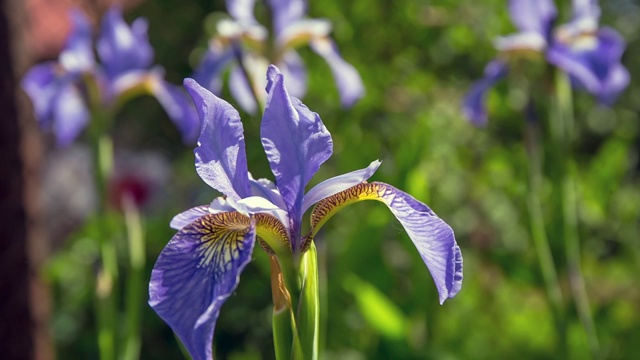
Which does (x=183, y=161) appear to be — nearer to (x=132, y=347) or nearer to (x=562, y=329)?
(x=132, y=347)

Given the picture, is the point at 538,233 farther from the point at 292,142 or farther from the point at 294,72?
the point at 292,142

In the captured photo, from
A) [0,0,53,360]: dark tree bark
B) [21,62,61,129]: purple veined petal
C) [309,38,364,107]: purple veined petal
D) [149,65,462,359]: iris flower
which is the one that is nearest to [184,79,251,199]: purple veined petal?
[149,65,462,359]: iris flower

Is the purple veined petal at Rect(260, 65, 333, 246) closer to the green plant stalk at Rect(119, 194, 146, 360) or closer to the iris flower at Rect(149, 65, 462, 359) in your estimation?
the iris flower at Rect(149, 65, 462, 359)

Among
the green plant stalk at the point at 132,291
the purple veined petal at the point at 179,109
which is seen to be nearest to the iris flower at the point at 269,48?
the purple veined petal at the point at 179,109

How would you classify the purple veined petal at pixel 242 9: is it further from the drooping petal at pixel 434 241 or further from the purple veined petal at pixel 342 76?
the drooping petal at pixel 434 241

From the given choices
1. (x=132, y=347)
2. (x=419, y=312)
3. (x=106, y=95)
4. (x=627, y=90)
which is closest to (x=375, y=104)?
(x=419, y=312)
